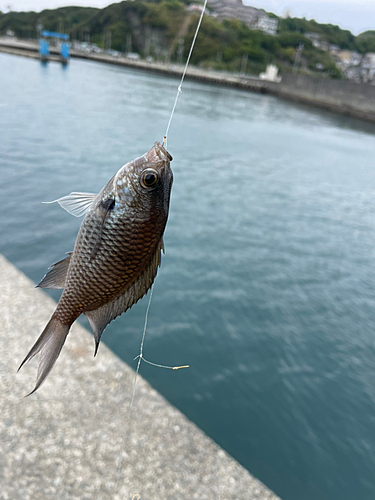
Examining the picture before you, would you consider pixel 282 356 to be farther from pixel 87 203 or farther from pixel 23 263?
pixel 87 203

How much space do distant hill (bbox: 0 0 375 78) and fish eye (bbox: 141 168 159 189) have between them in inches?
4779

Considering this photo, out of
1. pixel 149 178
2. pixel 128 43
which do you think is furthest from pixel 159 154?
pixel 128 43

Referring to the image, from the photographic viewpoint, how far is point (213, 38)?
131m

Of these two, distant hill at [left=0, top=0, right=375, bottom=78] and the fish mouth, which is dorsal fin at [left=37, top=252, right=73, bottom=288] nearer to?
the fish mouth

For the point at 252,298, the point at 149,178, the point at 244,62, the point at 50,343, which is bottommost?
the point at 252,298

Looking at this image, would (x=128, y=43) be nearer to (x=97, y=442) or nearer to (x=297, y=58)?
(x=297, y=58)

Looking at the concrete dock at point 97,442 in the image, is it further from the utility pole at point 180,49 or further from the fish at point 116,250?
the utility pole at point 180,49

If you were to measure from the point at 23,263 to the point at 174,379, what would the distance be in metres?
3.75

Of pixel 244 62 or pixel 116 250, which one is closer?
pixel 116 250

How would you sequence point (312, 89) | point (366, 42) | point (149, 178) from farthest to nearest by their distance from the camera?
point (366, 42) < point (312, 89) < point (149, 178)

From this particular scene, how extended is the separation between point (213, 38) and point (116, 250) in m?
149

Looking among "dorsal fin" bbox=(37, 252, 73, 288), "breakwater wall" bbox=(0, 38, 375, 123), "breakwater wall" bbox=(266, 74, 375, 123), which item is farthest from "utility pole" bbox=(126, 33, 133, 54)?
"dorsal fin" bbox=(37, 252, 73, 288)

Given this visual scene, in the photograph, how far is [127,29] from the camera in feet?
533

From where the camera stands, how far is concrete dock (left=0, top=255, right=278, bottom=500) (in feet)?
8.91
